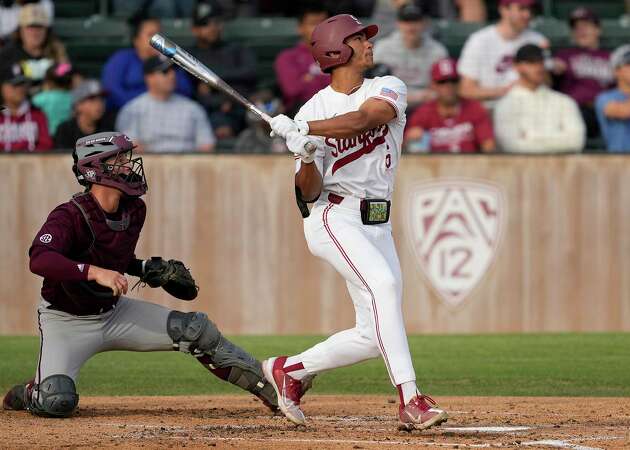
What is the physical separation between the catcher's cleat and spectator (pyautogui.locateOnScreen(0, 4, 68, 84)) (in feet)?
21.1

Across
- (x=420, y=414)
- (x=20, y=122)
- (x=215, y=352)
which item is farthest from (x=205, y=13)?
(x=420, y=414)

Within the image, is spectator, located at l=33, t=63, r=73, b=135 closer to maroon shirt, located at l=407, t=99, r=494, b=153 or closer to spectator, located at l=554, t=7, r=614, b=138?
maroon shirt, located at l=407, t=99, r=494, b=153

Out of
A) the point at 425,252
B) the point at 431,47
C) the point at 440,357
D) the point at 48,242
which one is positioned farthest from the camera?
the point at 431,47

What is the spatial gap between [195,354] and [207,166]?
5393 millimetres

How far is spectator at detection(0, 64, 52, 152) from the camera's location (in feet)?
40.9

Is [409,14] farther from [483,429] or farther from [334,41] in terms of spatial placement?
[483,429]

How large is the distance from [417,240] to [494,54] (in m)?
2.27

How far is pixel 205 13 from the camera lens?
13328 millimetres

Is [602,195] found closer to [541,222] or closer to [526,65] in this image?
[541,222]

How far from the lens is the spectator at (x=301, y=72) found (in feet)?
43.0

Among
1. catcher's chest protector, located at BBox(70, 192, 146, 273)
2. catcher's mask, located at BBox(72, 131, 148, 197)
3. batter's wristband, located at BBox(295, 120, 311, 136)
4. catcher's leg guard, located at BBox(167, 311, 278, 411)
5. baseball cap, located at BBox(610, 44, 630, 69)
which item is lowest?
catcher's leg guard, located at BBox(167, 311, 278, 411)

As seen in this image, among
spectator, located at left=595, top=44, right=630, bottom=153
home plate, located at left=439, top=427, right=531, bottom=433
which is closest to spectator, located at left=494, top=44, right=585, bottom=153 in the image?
spectator, located at left=595, top=44, right=630, bottom=153

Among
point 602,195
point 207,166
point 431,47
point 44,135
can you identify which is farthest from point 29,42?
point 602,195

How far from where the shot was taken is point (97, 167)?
7039 millimetres
